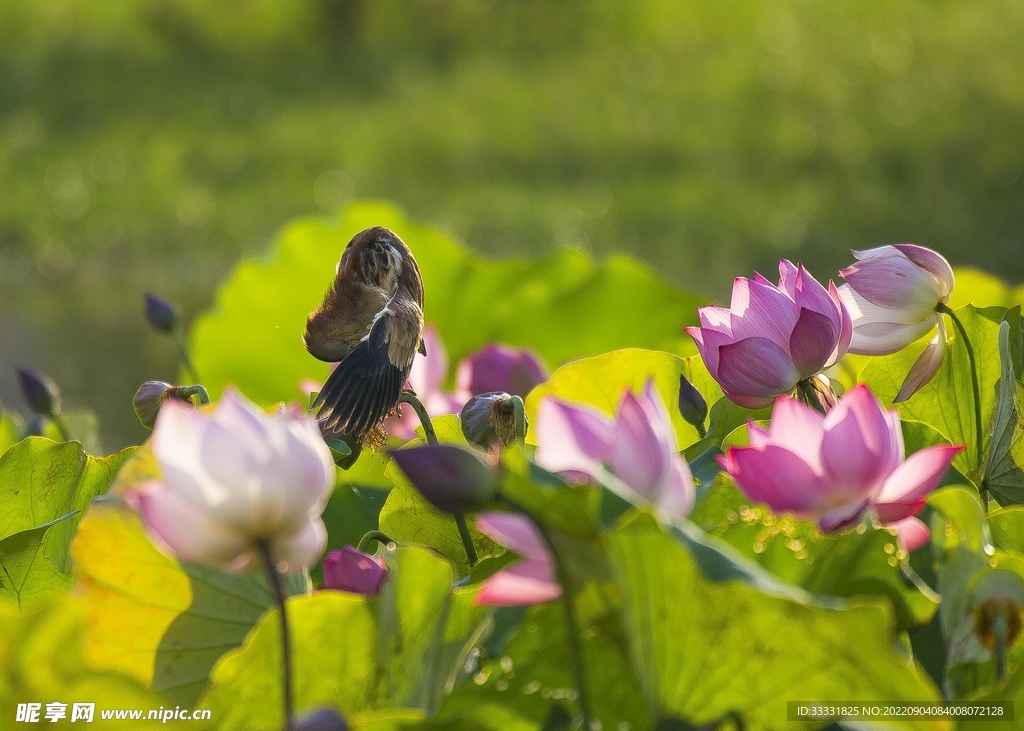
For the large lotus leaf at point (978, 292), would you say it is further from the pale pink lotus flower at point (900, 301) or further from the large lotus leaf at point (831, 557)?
the large lotus leaf at point (831, 557)

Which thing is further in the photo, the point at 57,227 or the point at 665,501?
the point at 57,227

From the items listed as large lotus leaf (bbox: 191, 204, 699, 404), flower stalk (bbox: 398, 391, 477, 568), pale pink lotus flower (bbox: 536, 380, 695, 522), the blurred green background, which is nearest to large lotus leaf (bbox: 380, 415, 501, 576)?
flower stalk (bbox: 398, 391, 477, 568)

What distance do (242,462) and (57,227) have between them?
8.85 feet

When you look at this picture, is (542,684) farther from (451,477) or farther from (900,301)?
(900,301)

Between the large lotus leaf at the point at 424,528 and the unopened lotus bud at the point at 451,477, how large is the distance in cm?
13

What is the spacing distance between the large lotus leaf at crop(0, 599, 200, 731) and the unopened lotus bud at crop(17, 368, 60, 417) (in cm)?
33

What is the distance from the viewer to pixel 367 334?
0.38m

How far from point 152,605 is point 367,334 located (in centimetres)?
13

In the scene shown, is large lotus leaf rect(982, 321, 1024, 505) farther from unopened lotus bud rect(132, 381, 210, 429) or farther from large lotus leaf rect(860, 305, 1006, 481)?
unopened lotus bud rect(132, 381, 210, 429)

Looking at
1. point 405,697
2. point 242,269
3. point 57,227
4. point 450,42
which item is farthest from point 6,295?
point 450,42

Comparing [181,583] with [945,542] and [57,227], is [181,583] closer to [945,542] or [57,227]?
[945,542]

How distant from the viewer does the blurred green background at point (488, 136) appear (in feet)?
8.39

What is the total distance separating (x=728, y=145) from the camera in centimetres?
328

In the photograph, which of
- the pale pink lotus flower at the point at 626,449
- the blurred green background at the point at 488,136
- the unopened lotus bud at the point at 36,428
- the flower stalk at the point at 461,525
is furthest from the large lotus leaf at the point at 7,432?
the blurred green background at the point at 488,136
